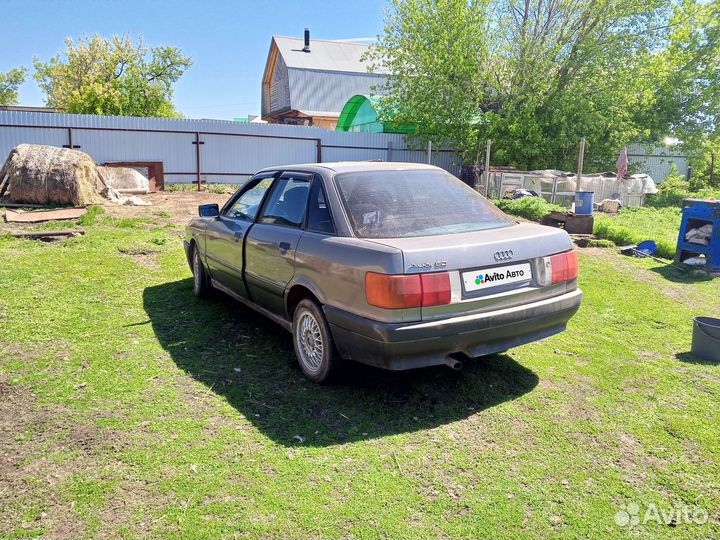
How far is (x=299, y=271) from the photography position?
4125 mm

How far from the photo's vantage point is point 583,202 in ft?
35.9

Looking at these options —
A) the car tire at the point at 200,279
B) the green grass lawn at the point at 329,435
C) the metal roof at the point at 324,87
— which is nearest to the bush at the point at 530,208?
the green grass lawn at the point at 329,435

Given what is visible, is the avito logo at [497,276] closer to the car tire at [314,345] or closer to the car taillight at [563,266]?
the car taillight at [563,266]

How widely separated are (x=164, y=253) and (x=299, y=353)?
16.3 ft

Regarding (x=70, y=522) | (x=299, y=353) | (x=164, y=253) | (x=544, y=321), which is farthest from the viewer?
(x=164, y=253)

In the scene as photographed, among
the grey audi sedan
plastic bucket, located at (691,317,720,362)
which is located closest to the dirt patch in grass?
the grey audi sedan

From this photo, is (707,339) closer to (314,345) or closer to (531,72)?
(314,345)

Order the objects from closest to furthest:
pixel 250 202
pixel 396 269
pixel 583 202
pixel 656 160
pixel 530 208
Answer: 1. pixel 396 269
2. pixel 250 202
3. pixel 583 202
4. pixel 530 208
5. pixel 656 160

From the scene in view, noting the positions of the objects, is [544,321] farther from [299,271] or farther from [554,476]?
[299,271]

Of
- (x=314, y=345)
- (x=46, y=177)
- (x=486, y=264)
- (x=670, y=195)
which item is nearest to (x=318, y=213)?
(x=314, y=345)

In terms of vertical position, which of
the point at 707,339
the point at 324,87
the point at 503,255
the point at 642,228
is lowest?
the point at 707,339

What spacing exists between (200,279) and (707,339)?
16.4 feet

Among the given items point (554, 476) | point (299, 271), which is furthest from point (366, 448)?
point (299, 271)

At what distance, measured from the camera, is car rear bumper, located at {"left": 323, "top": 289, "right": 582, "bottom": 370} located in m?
3.38
